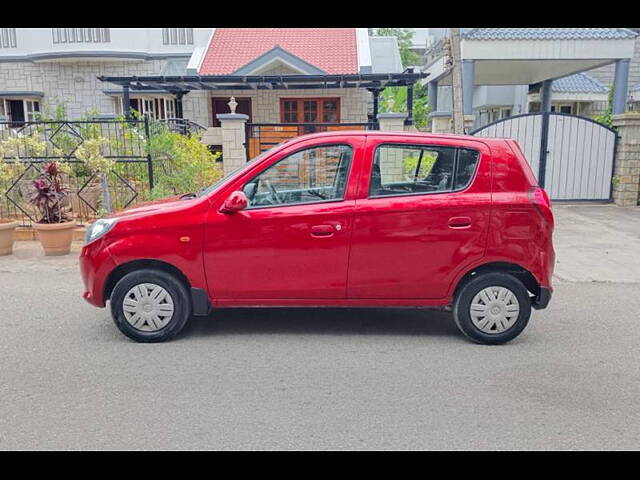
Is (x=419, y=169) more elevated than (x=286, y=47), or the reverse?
(x=286, y=47)

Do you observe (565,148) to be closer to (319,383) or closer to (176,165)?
(176,165)

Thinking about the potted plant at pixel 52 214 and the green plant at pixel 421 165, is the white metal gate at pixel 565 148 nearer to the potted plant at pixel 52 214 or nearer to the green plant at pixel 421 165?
the green plant at pixel 421 165

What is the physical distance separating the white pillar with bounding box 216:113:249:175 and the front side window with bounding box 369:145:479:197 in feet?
21.5

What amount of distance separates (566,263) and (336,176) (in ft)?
15.2

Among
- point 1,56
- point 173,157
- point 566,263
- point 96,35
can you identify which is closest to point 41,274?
point 173,157

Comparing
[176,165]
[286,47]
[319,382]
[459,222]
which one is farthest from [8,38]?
[319,382]

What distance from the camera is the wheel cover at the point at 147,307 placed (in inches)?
191

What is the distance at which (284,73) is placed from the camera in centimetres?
1903

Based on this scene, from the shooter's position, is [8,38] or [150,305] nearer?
[150,305]

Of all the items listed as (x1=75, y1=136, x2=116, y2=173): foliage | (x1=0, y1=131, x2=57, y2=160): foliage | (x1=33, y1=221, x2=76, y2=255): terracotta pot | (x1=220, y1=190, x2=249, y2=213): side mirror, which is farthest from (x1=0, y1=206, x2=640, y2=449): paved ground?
(x1=0, y1=131, x2=57, y2=160): foliage

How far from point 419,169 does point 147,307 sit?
267 cm

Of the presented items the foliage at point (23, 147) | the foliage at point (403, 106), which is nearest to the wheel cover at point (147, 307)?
the foliage at point (23, 147)

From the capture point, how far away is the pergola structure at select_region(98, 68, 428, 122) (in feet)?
53.2

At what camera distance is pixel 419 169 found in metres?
4.98
